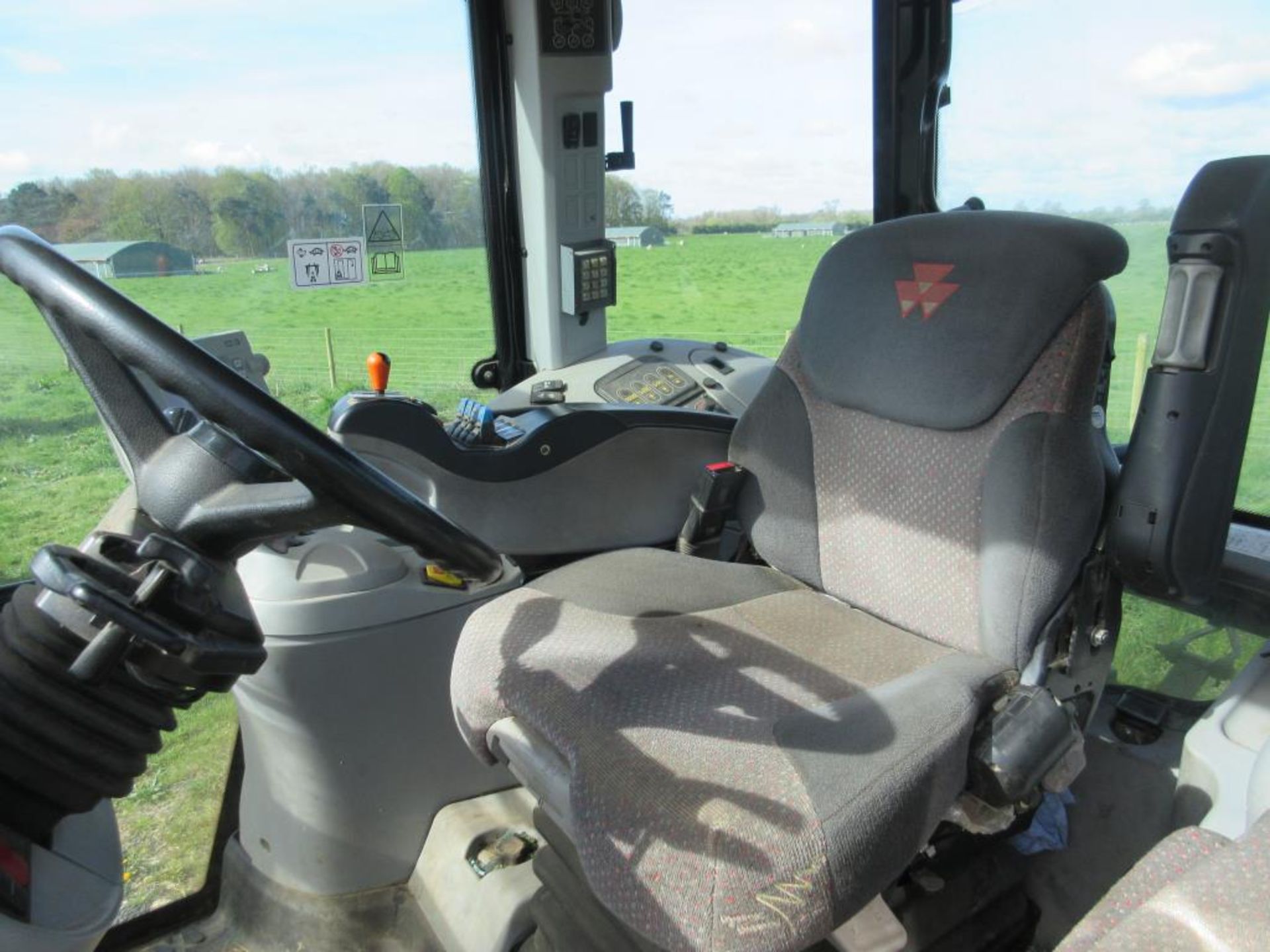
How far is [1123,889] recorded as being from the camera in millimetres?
598

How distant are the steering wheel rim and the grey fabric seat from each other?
0.62m

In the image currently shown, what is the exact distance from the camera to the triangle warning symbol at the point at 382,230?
2105 mm

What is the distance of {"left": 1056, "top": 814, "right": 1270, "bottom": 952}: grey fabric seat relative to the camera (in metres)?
0.44

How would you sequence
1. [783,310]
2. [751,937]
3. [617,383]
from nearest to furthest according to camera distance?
1. [751,937]
2. [783,310]
3. [617,383]

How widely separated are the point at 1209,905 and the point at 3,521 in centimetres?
184

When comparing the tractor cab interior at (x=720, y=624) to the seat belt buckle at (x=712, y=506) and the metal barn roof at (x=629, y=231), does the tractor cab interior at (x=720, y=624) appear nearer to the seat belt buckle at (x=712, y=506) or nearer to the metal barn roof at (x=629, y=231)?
the seat belt buckle at (x=712, y=506)

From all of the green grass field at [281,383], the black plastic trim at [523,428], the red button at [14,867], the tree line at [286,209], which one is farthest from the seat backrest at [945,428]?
the red button at [14,867]

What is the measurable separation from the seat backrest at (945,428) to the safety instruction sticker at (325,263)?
3.23 ft

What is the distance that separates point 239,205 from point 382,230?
32 cm

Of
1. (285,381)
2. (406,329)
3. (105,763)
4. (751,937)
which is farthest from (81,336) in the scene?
(406,329)

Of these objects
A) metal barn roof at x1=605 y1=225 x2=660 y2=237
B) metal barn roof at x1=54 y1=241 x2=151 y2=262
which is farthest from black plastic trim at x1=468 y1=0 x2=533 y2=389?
metal barn roof at x1=54 y1=241 x2=151 y2=262

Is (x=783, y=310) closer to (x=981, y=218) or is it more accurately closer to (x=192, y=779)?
(x=981, y=218)

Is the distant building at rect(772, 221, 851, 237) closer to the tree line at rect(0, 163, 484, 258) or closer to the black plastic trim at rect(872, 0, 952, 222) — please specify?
the black plastic trim at rect(872, 0, 952, 222)

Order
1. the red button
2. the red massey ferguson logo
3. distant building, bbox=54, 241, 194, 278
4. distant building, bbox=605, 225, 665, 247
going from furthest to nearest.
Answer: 1. distant building, bbox=605, 225, 665, 247
2. distant building, bbox=54, 241, 194, 278
3. the red massey ferguson logo
4. the red button
